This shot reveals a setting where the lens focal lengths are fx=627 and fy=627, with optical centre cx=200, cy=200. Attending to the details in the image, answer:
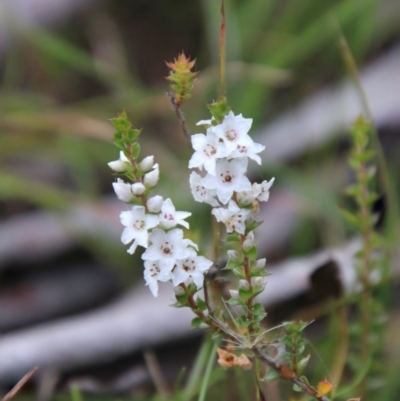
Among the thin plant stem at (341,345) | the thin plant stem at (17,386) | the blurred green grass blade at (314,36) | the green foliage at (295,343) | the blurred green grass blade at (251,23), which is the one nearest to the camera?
the green foliage at (295,343)

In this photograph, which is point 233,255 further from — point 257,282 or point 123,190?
point 123,190

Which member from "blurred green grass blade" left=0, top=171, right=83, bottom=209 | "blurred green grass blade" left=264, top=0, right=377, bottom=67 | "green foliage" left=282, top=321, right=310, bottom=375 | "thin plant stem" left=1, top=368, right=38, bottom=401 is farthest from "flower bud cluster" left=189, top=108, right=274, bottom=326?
"blurred green grass blade" left=264, top=0, right=377, bottom=67

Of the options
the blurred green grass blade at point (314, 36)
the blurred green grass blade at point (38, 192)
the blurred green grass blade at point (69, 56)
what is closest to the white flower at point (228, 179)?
the blurred green grass blade at point (38, 192)

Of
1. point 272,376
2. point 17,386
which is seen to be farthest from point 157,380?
point 272,376

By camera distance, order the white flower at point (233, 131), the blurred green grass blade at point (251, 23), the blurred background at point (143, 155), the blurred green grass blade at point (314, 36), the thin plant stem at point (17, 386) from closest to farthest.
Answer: the white flower at point (233, 131) < the thin plant stem at point (17, 386) < the blurred background at point (143, 155) < the blurred green grass blade at point (314, 36) < the blurred green grass blade at point (251, 23)

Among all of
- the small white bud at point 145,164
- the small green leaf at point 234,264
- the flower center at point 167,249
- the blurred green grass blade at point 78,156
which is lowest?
the small green leaf at point 234,264

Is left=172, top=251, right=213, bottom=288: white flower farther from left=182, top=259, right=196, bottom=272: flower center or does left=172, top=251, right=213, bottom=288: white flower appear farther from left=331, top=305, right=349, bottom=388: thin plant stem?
left=331, top=305, right=349, bottom=388: thin plant stem

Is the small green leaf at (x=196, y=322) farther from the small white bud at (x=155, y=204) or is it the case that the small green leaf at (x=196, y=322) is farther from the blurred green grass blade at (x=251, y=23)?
the blurred green grass blade at (x=251, y=23)
